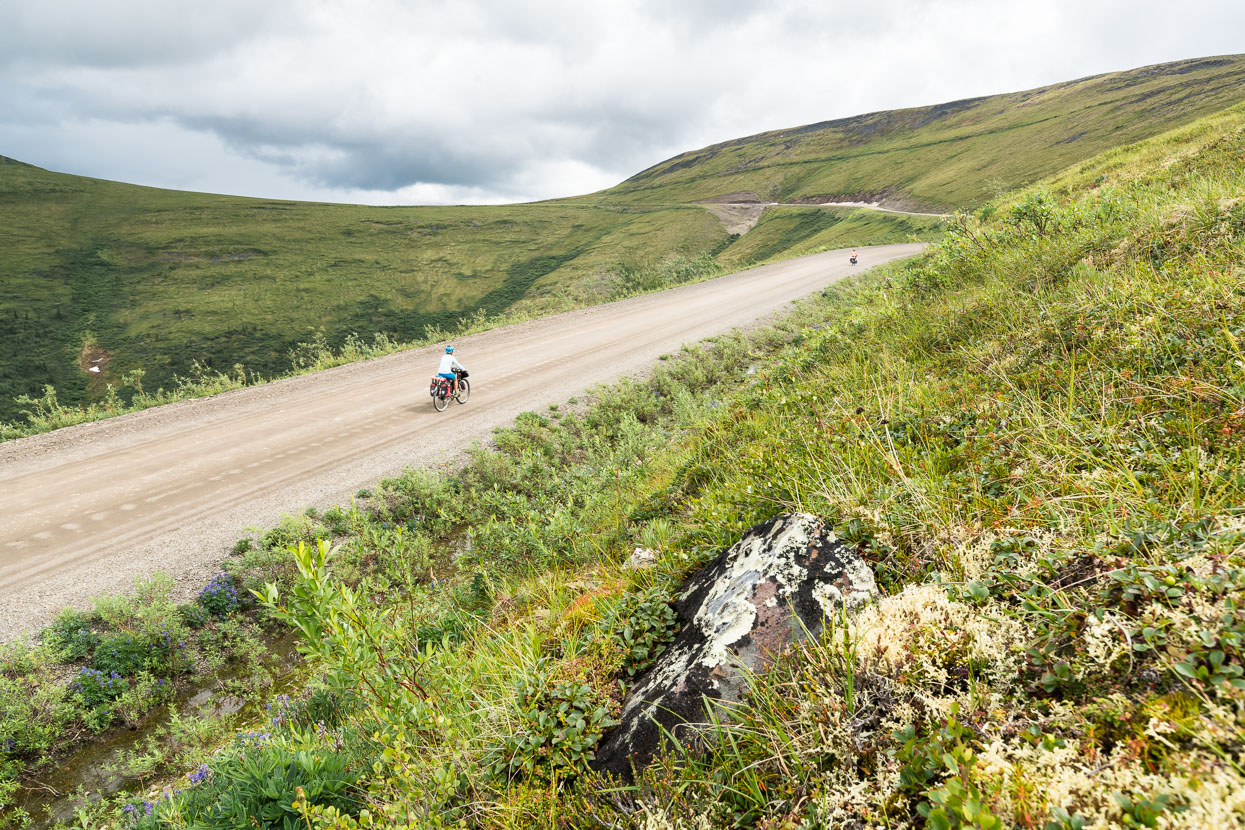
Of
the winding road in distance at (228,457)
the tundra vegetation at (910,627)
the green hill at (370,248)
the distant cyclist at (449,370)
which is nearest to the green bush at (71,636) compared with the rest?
the tundra vegetation at (910,627)

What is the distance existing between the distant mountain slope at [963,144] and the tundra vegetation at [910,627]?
54346mm

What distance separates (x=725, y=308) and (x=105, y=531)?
20292 mm

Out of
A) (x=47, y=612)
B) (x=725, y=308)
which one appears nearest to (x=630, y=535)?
(x=47, y=612)

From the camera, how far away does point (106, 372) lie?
57531mm

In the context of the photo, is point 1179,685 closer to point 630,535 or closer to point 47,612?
point 630,535

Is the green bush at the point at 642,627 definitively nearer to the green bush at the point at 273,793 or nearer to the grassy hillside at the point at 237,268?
the green bush at the point at 273,793

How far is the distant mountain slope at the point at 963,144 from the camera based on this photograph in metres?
62.3

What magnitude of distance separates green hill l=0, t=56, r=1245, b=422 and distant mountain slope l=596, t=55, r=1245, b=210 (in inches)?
27.3

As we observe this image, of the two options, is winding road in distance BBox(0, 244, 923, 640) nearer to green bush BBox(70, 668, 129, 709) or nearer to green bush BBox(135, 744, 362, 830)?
green bush BBox(70, 668, 129, 709)

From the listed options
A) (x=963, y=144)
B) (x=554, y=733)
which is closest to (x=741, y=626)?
(x=554, y=733)

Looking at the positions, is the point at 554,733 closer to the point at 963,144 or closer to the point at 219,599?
the point at 219,599

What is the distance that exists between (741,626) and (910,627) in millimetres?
837

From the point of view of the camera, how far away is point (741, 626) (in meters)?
2.80

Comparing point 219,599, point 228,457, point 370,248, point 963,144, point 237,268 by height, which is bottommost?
point 219,599
